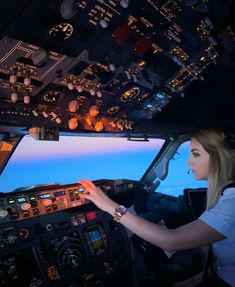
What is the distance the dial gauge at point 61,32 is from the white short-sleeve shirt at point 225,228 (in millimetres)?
1233

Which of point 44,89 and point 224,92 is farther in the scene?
point 224,92

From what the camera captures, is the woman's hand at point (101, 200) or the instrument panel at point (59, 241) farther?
the instrument panel at point (59, 241)

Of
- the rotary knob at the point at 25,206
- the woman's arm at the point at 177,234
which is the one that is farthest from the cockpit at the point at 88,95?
the woman's arm at the point at 177,234

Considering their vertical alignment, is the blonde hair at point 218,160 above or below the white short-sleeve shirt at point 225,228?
above

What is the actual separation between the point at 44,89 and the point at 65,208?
0.93 metres

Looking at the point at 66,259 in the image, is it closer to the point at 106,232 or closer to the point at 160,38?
the point at 106,232

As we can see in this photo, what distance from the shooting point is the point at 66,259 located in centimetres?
235

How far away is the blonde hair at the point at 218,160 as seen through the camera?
1490mm

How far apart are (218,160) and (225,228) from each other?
1.06 feet

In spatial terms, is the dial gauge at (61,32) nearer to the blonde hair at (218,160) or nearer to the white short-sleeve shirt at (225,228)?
the blonde hair at (218,160)

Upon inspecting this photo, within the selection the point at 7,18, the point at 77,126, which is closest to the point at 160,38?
the point at 77,126

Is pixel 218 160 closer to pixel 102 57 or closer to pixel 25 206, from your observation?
pixel 102 57

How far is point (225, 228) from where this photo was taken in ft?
4.43

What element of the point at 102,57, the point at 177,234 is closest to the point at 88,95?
the point at 102,57
